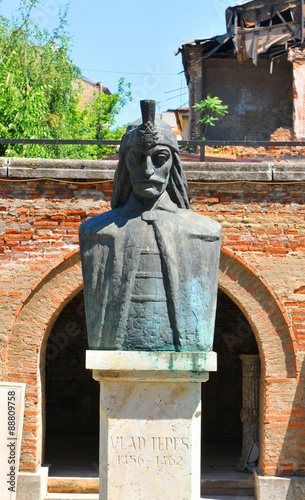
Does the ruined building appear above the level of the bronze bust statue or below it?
above

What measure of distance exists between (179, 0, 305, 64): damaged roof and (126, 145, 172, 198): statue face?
1563cm

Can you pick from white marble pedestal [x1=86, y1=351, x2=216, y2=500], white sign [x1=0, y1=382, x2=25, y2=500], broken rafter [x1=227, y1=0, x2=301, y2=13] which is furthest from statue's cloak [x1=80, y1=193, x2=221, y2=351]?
broken rafter [x1=227, y1=0, x2=301, y2=13]

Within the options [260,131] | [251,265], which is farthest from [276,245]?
[260,131]

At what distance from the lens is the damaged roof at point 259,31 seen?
20875 mm

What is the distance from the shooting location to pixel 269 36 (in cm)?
2102

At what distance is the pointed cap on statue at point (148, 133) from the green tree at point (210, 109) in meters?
14.9

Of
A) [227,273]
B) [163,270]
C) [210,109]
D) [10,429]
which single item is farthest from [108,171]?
[210,109]

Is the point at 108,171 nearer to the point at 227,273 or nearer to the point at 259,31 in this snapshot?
the point at 227,273

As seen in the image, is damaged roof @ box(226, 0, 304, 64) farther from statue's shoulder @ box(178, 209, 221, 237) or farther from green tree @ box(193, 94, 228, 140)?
statue's shoulder @ box(178, 209, 221, 237)

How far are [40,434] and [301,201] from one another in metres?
4.03

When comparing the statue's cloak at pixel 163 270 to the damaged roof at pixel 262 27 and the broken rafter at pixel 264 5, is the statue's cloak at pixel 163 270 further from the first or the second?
the broken rafter at pixel 264 5

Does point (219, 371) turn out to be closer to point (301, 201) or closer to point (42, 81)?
point (301, 201)

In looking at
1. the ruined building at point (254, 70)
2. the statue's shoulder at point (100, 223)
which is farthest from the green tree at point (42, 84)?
the statue's shoulder at point (100, 223)

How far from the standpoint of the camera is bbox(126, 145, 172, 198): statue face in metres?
5.62
